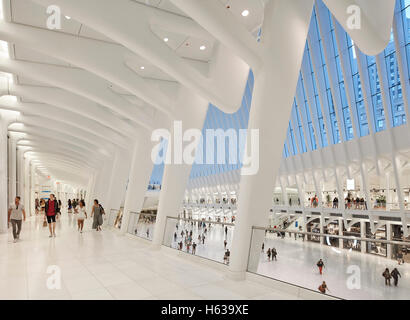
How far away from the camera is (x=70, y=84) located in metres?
12.6

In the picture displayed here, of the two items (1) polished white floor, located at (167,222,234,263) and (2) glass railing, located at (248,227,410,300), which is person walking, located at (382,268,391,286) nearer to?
(2) glass railing, located at (248,227,410,300)

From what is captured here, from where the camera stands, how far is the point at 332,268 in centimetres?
501

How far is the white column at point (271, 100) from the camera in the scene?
279 inches

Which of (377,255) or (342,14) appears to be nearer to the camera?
(377,255)

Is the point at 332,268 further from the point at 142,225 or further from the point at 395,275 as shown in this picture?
the point at 142,225

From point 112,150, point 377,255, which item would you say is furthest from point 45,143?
point 377,255

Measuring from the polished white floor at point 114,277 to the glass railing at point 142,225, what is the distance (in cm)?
266

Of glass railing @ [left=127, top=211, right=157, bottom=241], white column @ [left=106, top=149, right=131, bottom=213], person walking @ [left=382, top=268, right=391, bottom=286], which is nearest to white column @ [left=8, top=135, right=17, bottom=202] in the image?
white column @ [left=106, top=149, right=131, bottom=213]

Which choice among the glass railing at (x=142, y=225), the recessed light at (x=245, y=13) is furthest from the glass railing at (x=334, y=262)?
the recessed light at (x=245, y=13)

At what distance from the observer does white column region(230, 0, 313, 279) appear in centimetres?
707

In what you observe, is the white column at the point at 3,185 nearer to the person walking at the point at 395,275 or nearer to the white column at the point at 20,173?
the white column at the point at 20,173

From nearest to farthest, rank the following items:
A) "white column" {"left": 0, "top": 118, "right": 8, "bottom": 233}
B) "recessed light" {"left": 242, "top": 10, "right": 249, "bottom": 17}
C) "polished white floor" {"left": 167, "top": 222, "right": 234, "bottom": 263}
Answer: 1. "polished white floor" {"left": 167, "top": 222, "right": 234, "bottom": 263}
2. "recessed light" {"left": 242, "top": 10, "right": 249, "bottom": 17}
3. "white column" {"left": 0, "top": 118, "right": 8, "bottom": 233}

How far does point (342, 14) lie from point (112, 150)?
24.3m
